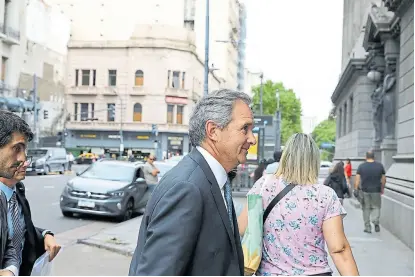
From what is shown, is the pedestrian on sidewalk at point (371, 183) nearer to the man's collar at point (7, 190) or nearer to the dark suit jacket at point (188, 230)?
the man's collar at point (7, 190)

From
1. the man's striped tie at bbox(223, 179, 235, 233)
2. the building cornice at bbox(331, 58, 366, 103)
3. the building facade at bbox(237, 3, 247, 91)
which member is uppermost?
the building facade at bbox(237, 3, 247, 91)

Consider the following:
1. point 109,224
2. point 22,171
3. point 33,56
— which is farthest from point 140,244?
point 33,56

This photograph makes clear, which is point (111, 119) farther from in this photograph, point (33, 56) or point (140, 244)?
point (140, 244)

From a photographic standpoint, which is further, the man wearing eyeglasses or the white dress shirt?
the man wearing eyeglasses

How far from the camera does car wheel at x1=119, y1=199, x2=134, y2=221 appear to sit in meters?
14.4

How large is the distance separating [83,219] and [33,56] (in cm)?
4485

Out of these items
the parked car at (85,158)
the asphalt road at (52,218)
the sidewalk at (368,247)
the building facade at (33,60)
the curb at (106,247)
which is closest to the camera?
the sidewalk at (368,247)

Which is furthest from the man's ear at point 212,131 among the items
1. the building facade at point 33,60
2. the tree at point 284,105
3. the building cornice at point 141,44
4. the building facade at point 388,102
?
the tree at point 284,105

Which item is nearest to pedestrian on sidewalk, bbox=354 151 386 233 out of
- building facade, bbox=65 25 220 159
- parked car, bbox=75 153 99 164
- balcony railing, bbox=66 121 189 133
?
parked car, bbox=75 153 99 164

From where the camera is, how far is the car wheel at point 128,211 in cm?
1437

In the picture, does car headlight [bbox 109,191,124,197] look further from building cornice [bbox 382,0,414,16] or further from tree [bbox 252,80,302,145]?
tree [bbox 252,80,302,145]

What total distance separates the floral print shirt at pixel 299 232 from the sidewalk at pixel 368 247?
4.73 metres

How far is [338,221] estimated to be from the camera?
355 cm

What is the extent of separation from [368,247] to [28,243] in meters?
8.44
